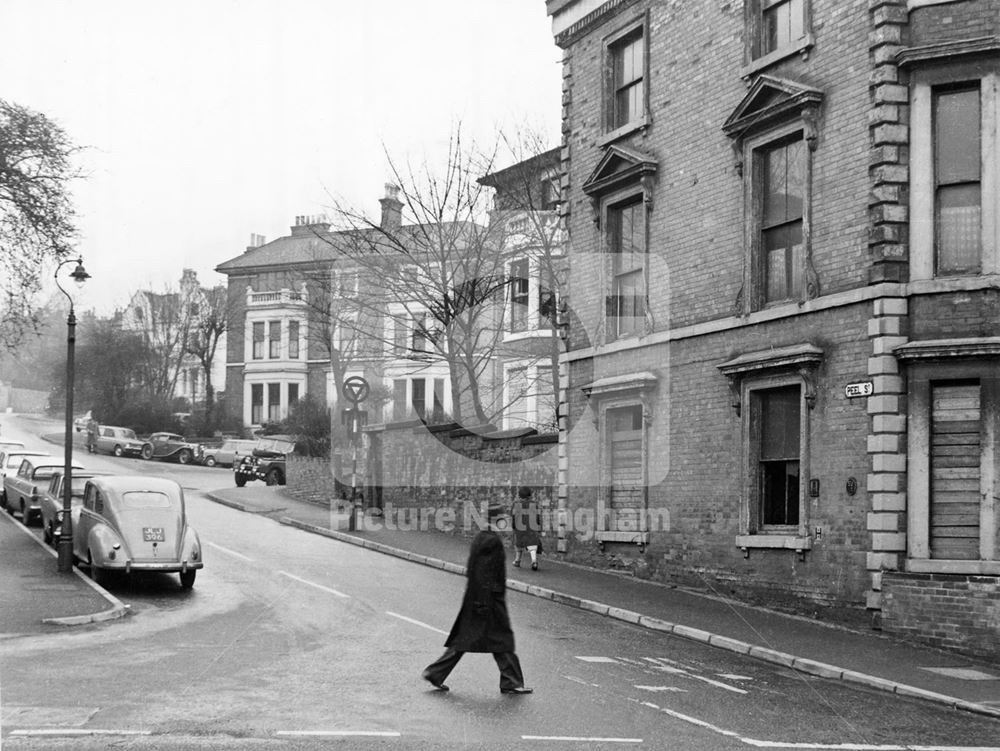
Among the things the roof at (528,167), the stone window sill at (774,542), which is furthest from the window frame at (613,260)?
the roof at (528,167)

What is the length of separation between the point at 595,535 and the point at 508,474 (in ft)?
15.1

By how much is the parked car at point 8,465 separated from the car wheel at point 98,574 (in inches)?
476

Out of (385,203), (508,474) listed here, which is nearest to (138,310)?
(385,203)

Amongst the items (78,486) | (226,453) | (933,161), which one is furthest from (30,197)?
(226,453)

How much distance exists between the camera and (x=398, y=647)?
1465 centimetres

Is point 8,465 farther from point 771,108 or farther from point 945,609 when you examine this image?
point 945,609

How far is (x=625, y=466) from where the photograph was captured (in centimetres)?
2344

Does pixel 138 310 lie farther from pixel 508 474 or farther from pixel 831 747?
pixel 831 747

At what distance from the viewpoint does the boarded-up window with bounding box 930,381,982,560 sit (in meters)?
16.5

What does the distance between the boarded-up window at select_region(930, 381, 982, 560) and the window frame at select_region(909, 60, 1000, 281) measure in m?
1.68

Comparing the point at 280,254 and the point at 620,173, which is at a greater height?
the point at 280,254

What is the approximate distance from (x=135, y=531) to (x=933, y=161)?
44.8ft

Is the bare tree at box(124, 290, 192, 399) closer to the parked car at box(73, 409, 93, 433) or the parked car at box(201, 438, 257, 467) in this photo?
the parked car at box(73, 409, 93, 433)

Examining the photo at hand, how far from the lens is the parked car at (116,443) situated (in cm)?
6069
